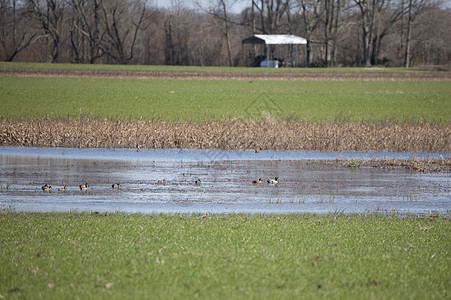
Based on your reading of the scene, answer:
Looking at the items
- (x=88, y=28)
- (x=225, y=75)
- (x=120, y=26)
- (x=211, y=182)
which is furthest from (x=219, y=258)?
(x=120, y=26)

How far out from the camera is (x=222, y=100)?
4488 centimetres

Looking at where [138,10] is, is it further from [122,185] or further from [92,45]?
[122,185]

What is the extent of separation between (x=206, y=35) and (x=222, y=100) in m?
63.8

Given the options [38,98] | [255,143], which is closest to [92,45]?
[38,98]

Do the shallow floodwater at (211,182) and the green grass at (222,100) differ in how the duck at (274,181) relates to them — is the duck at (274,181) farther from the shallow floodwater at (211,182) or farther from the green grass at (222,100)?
the green grass at (222,100)

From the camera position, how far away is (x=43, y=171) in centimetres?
1919

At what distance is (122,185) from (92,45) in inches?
3330

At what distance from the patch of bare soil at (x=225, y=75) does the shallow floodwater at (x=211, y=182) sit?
4266cm

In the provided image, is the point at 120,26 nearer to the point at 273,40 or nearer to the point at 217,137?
the point at 273,40

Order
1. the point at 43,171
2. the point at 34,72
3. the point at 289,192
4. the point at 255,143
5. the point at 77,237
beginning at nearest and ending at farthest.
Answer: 1. the point at 77,237
2. the point at 289,192
3. the point at 43,171
4. the point at 255,143
5. the point at 34,72

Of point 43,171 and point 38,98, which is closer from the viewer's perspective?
point 43,171

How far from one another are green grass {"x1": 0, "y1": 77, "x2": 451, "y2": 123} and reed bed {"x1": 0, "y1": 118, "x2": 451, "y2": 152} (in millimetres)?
4505

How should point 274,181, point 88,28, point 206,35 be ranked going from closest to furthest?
point 274,181 < point 88,28 < point 206,35

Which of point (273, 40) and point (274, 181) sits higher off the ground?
point (273, 40)
